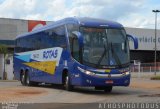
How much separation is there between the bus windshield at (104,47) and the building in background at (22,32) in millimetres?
34918

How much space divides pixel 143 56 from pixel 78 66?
7028 centimetres

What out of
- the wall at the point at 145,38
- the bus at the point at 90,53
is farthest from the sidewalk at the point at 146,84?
the wall at the point at 145,38

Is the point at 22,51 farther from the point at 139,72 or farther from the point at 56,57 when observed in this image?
the point at 139,72

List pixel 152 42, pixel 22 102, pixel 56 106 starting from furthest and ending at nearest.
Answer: pixel 152 42 → pixel 22 102 → pixel 56 106

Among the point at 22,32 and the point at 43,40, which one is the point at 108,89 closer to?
the point at 43,40

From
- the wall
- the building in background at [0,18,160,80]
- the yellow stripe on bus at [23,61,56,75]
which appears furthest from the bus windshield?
the wall

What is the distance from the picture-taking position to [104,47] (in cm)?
2303

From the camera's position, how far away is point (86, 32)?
23.2 metres

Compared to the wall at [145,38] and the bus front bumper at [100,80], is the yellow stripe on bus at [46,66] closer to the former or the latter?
the bus front bumper at [100,80]

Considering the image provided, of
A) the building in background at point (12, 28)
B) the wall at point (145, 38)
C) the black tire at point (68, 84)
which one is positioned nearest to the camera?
the black tire at point (68, 84)

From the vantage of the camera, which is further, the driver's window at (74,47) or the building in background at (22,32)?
the building in background at (22,32)

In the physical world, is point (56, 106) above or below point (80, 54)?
below

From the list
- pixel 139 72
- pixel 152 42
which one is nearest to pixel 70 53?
pixel 139 72

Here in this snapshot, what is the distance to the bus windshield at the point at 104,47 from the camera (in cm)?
2280
